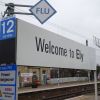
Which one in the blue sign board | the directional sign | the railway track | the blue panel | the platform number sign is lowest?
the railway track

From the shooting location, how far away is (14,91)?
5676 mm

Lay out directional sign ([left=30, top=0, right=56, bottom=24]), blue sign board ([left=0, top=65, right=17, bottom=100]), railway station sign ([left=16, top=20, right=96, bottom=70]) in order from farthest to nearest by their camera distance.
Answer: directional sign ([left=30, top=0, right=56, bottom=24]) < railway station sign ([left=16, top=20, right=96, bottom=70]) < blue sign board ([left=0, top=65, right=17, bottom=100])

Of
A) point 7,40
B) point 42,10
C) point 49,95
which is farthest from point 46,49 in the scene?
point 49,95

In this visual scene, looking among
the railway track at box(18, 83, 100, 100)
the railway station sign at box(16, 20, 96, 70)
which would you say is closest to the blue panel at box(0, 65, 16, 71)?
the railway station sign at box(16, 20, 96, 70)

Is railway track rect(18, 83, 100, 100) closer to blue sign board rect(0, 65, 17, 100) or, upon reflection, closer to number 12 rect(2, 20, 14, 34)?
blue sign board rect(0, 65, 17, 100)

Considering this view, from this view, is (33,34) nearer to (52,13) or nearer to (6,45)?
(6,45)

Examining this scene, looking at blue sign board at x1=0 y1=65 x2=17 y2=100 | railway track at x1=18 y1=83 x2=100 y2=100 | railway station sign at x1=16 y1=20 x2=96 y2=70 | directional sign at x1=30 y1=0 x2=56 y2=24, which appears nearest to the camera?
blue sign board at x1=0 y1=65 x2=17 y2=100

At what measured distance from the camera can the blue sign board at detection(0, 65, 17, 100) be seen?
18.7ft

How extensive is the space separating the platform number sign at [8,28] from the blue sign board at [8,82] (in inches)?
22.1

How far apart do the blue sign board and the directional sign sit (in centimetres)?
166

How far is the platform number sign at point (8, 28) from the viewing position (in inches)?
225

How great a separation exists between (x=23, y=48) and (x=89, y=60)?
362cm

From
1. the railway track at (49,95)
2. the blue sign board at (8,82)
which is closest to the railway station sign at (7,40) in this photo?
the blue sign board at (8,82)

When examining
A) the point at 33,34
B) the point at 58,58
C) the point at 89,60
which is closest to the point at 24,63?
the point at 33,34
